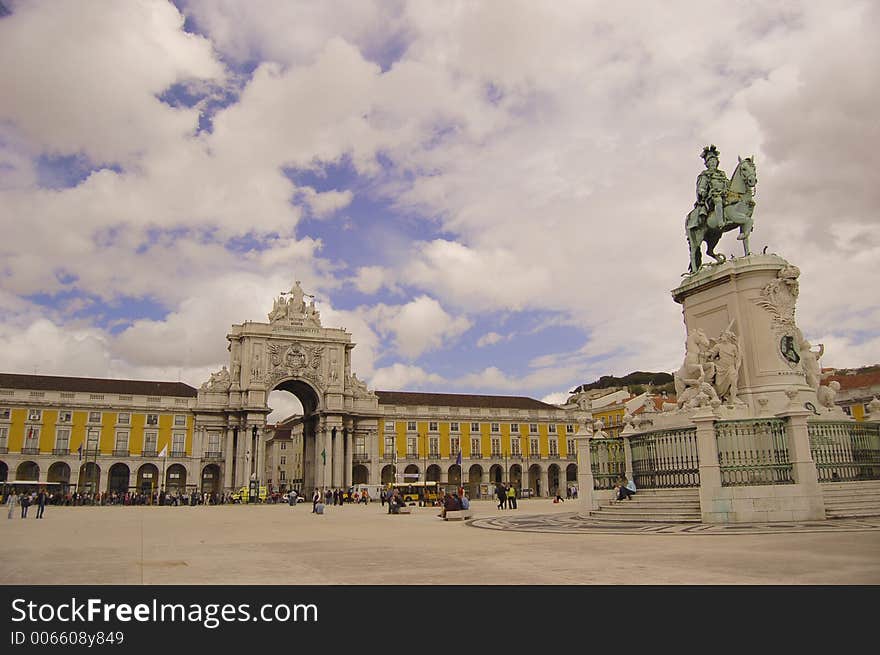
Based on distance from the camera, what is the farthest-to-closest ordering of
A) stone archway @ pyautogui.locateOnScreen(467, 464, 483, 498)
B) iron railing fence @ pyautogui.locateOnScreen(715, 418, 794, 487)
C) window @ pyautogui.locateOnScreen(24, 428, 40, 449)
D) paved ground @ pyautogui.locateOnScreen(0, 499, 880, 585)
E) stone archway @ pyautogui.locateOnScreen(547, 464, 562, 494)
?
stone archway @ pyautogui.locateOnScreen(547, 464, 562, 494), stone archway @ pyautogui.locateOnScreen(467, 464, 483, 498), window @ pyautogui.locateOnScreen(24, 428, 40, 449), iron railing fence @ pyautogui.locateOnScreen(715, 418, 794, 487), paved ground @ pyautogui.locateOnScreen(0, 499, 880, 585)

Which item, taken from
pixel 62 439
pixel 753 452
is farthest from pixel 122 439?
pixel 753 452

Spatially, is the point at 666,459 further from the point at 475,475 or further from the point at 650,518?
the point at 475,475

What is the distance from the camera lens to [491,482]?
8288 centimetres

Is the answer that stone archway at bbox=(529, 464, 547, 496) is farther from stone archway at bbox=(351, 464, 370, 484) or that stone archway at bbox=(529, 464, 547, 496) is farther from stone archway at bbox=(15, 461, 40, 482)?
stone archway at bbox=(15, 461, 40, 482)

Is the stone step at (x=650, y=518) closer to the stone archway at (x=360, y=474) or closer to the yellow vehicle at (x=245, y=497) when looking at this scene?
the yellow vehicle at (x=245, y=497)

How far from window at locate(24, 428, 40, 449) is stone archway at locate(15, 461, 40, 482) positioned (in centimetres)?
170

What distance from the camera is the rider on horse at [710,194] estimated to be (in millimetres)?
18453

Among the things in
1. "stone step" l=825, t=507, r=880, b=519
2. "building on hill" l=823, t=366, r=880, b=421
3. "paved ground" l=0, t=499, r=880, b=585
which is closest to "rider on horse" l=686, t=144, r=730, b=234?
"stone step" l=825, t=507, r=880, b=519

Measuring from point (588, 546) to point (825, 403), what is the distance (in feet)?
30.8

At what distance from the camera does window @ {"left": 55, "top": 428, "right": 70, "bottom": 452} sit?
67.8 meters

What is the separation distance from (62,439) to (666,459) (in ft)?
221

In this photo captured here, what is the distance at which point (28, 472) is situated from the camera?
6731cm

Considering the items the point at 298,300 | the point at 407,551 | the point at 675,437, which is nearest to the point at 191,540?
the point at 407,551

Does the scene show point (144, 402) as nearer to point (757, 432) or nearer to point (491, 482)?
point (491, 482)
